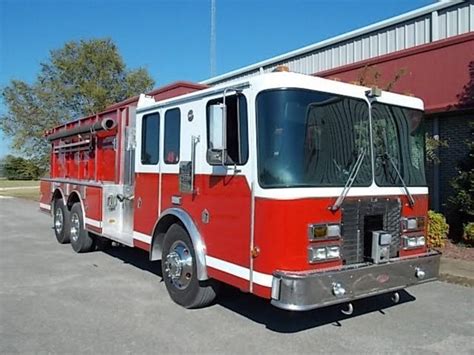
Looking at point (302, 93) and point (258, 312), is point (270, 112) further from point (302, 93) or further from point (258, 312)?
point (258, 312)

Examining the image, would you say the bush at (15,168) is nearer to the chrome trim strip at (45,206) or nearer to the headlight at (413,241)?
the chrome trim strip at (45,206)

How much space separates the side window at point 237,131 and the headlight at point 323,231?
91 centimetres

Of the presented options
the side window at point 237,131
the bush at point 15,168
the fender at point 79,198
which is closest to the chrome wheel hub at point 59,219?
the fender at point 79,198

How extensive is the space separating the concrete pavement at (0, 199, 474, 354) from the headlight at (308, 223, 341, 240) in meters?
1.01

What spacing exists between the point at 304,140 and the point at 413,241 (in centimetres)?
194

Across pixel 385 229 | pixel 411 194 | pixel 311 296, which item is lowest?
pixel 311 296

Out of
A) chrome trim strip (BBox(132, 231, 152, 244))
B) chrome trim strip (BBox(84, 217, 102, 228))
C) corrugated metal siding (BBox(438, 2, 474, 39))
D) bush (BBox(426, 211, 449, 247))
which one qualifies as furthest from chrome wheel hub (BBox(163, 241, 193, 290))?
corrugated metal siding (BBox(438, 2, 474, 39))

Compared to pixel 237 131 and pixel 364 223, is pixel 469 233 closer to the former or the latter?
pixel 364 223

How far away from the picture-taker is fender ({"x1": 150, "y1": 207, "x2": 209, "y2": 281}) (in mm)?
5328

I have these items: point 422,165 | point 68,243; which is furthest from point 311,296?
point 68,243

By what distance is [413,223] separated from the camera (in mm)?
5473

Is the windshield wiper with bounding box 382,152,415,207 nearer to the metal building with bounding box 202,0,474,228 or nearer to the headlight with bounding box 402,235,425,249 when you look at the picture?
the headlight with bounding box 402,235,425,249

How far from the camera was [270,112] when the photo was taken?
14.7 ft

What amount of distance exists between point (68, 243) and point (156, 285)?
4.36 m
